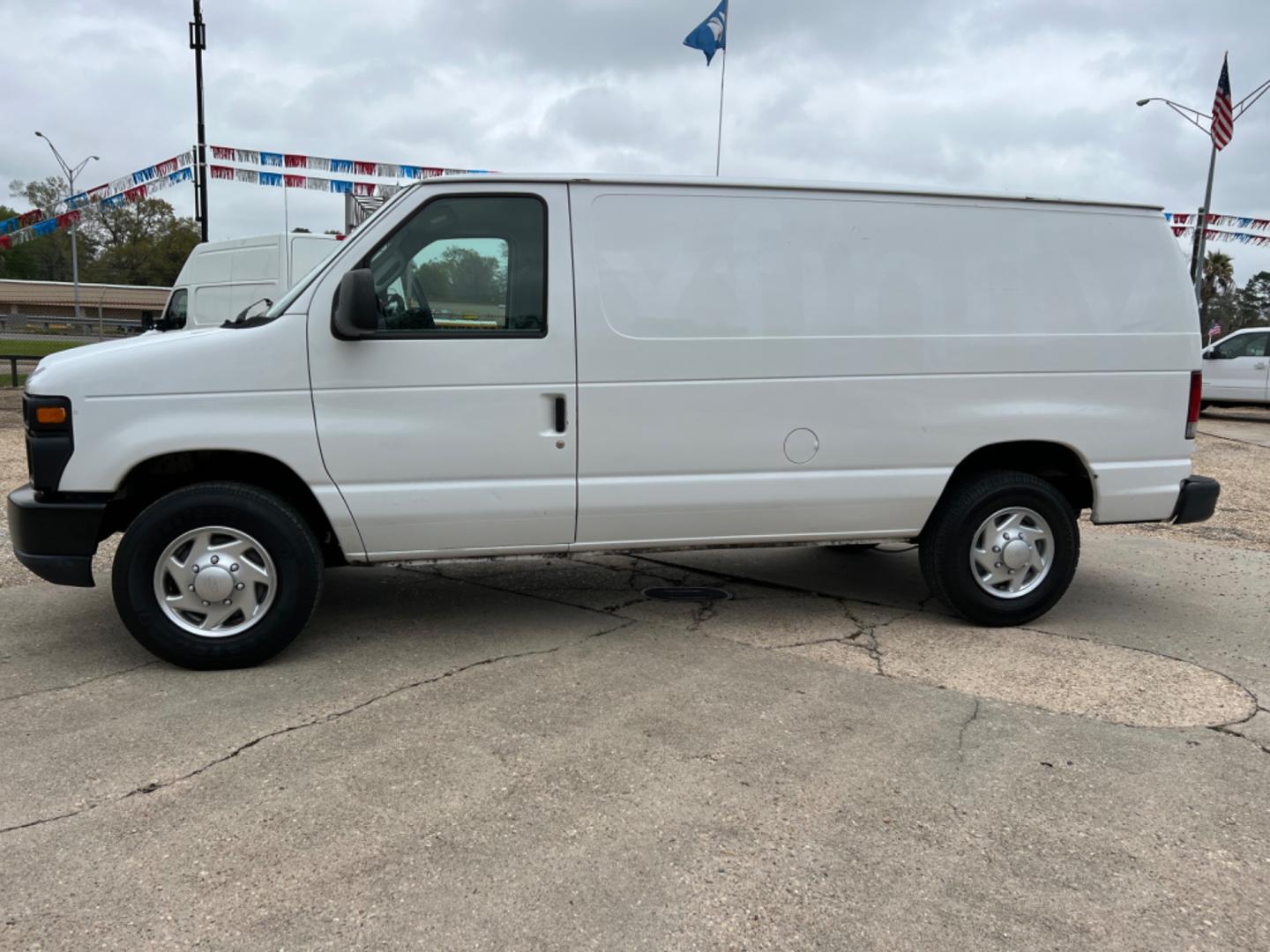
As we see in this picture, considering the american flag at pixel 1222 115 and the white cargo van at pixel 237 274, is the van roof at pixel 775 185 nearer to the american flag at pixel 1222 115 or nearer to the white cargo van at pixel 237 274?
the white cargo van at pixel 237 274

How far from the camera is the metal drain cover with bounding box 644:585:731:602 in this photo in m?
5.21

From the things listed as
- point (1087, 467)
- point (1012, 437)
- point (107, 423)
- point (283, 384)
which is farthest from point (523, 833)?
point (1087, 467)

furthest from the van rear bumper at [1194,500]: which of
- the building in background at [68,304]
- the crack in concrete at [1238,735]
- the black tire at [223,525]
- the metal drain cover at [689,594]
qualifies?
the building in background at [68,304]

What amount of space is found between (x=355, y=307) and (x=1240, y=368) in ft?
57.1

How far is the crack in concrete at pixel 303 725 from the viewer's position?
2.85m

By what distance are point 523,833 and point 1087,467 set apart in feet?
11.3

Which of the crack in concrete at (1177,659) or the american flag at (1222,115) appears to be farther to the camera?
the american flag at (1222,115)

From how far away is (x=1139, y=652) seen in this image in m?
4.48

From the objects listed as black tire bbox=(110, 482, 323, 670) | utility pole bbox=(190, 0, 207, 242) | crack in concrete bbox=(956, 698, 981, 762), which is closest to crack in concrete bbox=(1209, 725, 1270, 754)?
crack in concrete bbox=(956, 698, 981, 762)

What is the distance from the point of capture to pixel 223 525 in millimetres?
3908

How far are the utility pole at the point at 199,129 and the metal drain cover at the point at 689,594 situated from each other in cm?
1642

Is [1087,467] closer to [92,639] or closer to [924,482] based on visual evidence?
[924,482]

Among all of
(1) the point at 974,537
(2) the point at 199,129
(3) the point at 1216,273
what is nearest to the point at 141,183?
(2) the point at 199,129

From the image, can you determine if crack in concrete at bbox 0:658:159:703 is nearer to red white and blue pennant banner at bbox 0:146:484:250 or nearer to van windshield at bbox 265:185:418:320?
van windshield at bbox 265:185:418:320
